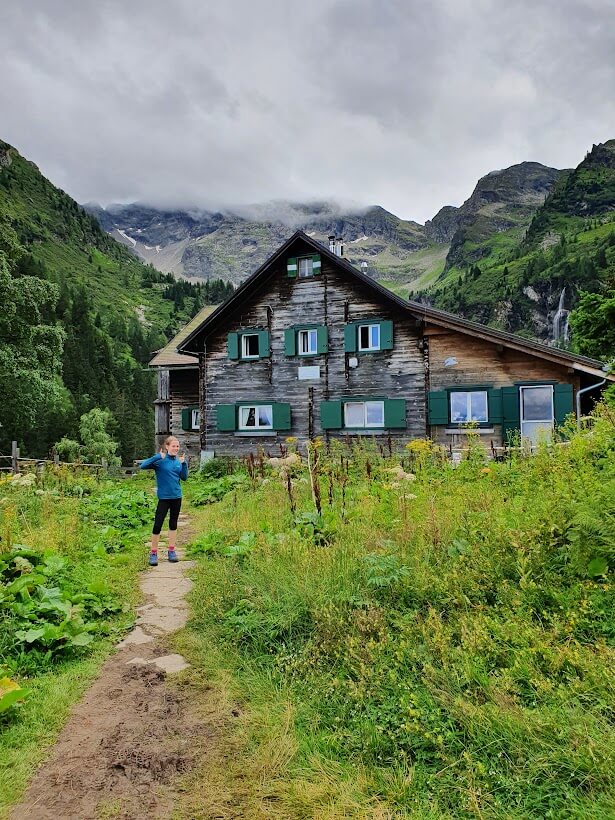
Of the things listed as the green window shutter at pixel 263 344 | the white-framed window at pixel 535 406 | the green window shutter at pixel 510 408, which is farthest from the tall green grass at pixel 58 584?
the white-framed window at pixel 535 406

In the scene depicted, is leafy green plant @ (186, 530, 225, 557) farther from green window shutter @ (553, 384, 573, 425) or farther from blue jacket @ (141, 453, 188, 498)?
green window shutter @ (553, 384, 573, 425)

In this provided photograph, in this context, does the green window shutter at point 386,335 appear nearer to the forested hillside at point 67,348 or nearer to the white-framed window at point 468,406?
the white-framed window at point 468,406

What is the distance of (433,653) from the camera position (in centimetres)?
400

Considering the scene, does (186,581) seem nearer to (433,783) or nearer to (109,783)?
(109,783)

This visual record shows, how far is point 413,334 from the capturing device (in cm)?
2133

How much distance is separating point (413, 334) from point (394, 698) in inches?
739

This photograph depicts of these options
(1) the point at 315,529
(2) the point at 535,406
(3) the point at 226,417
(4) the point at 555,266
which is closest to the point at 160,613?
(1) the point at 315,529

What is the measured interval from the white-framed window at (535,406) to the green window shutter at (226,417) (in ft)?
40.5

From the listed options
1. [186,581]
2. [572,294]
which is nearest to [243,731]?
[186,581]

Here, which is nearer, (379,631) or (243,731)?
(243,731)

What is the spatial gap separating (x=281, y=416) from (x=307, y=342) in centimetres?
355

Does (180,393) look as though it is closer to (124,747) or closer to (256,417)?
(256,417)

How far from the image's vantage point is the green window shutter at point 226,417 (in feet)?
78.2

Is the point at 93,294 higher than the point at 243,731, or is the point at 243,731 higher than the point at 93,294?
the point at 93,294
